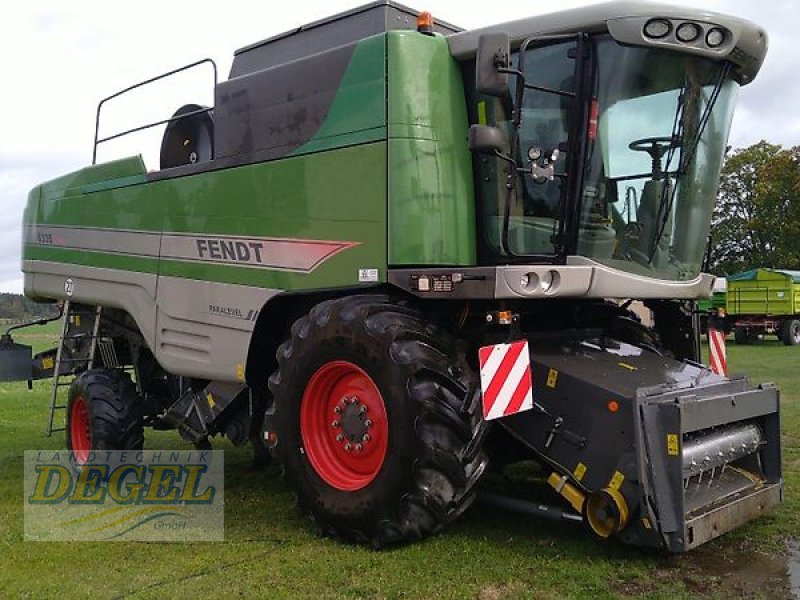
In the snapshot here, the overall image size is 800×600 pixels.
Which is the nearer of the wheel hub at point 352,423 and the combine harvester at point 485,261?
the combine harvester at point 485,261

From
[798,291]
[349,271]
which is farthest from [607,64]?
[798,291]

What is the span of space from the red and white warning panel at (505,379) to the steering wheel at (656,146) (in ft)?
4.29

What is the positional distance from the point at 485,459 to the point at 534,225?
1380 millimetres

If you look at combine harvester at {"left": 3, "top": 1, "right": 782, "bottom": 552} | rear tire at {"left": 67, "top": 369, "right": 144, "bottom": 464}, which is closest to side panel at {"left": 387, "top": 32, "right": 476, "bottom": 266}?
combine harvester at {"left": 3, "top": 1, "right": 782, "bottom": 552}

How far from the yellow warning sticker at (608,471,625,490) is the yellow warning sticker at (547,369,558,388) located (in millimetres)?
614

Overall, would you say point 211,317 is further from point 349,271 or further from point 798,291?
point 798,291

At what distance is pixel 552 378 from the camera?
454 cm

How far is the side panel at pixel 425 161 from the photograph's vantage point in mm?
4648

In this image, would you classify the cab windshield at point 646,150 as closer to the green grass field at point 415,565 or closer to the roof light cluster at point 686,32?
the roof light cluster at point 686,32

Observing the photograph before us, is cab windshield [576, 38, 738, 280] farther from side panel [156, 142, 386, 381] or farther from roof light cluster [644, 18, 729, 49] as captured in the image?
side panel [156, 142, 386, 381]

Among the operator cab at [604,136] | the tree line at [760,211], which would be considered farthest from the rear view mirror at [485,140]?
the tree line at [760,211]

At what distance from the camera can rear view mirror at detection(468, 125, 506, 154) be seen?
4.34 metres

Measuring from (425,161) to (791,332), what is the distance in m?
20.8

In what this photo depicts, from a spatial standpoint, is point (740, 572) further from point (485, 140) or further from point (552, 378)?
point (485, 140)
